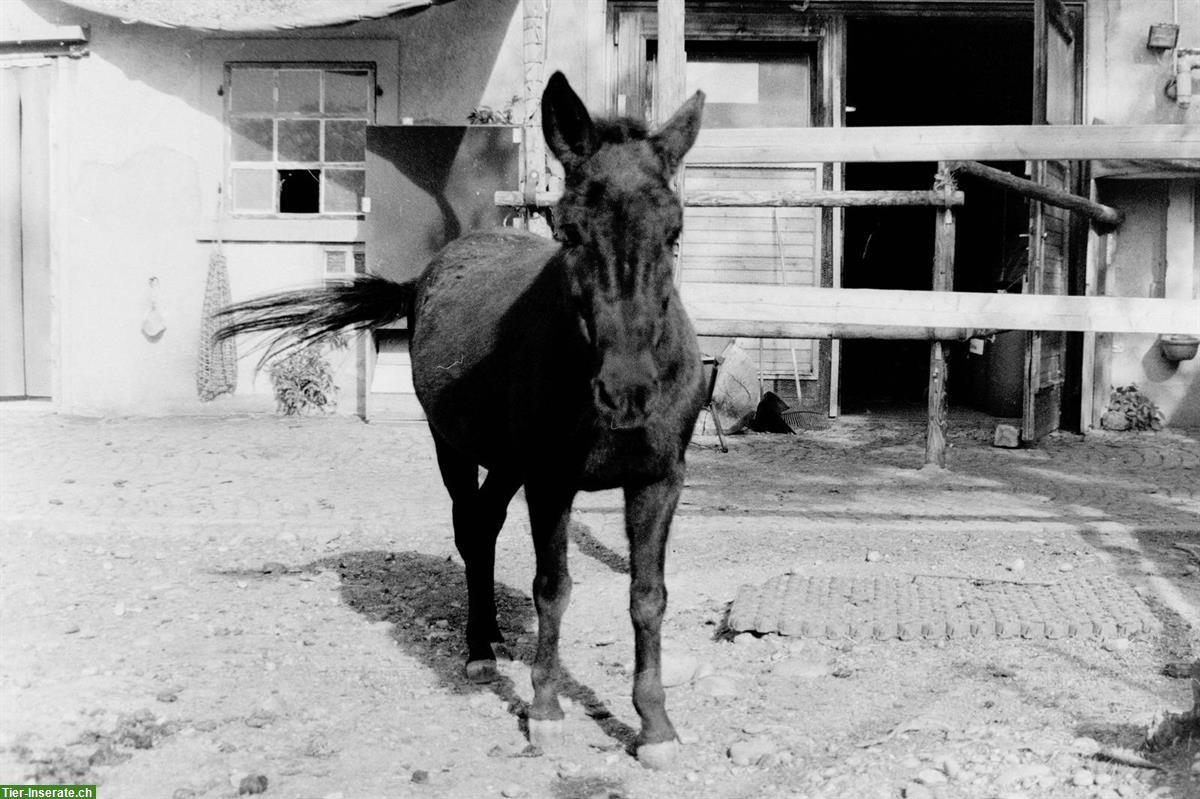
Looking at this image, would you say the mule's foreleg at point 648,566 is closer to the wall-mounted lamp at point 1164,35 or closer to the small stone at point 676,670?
the small stone at point 676,670

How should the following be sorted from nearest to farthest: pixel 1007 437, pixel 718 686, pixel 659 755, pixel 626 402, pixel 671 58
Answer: pixel 626 402 < pixel 659 755 < pixel 718 686 < pixel 671 58 < pixel 1007 437

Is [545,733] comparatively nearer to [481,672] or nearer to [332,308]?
[481,672]

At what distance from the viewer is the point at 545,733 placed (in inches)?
138

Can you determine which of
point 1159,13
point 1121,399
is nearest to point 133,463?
point 1121,399

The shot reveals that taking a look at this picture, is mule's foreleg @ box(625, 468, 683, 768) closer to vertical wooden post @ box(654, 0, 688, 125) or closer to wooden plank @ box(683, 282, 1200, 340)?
wooden plank @ box(683, 282, 1200, 340)

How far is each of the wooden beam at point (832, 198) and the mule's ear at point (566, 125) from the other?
4.57 m

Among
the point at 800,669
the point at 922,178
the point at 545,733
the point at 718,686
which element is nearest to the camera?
the point at 545,733

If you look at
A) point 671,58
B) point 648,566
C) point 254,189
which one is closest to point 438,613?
point 648,566

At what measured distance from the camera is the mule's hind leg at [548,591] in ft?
11.6

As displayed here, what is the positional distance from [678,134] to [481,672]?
2.06m

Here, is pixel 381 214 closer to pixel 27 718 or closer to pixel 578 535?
pixel 578 535

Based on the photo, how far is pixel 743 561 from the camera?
5695mm

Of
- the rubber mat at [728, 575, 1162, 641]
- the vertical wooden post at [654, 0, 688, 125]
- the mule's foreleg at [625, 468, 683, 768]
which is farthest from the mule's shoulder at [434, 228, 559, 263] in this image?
the rubber mat at [728, 575, 1162, 641]

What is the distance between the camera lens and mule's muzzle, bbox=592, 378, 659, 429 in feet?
9.23
